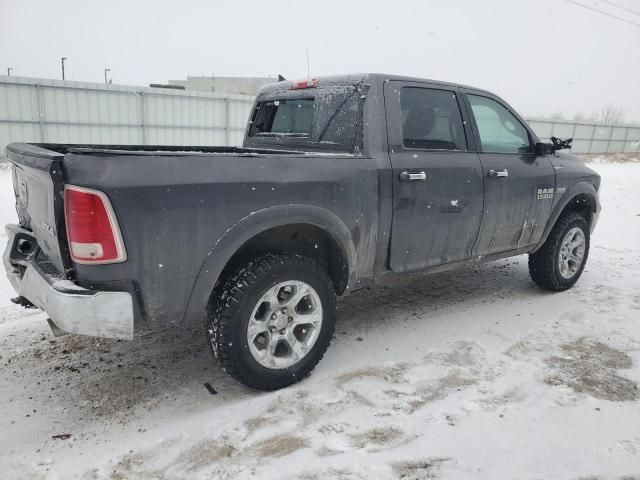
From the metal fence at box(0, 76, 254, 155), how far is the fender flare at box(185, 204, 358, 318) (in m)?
14.8

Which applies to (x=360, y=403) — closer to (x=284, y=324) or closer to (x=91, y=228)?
(x=284, y=324)

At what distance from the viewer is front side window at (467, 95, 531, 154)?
4.03m

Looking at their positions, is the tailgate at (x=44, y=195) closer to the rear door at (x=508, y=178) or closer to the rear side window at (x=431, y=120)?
the rear side window at (x=431, y=120)

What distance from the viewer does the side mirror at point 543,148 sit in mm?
4355

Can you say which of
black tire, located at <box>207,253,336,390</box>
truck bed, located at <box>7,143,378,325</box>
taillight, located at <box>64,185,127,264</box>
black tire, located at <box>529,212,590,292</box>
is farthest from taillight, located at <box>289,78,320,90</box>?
black tire, located at <box>529,212,590,292</box>

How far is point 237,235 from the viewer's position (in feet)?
8.48

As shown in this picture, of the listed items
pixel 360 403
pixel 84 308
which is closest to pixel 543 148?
pixel 360 403

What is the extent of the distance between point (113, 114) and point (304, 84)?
14366 millimetres

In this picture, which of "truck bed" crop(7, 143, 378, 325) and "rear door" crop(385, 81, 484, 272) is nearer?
"truck bed" crop(7, 143, 378, 325)

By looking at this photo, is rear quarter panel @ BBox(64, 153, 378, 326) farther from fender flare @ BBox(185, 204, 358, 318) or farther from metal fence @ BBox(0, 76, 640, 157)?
metal fence @ BBox(0, 76, 640, 157)

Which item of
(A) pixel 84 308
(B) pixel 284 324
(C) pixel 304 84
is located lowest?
(B) pixel 284 324

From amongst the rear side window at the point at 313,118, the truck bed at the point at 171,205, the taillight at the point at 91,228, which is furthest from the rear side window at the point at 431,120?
the taillight at the point at 91,228

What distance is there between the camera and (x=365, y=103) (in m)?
3.27

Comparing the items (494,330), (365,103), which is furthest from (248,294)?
(494,330)
